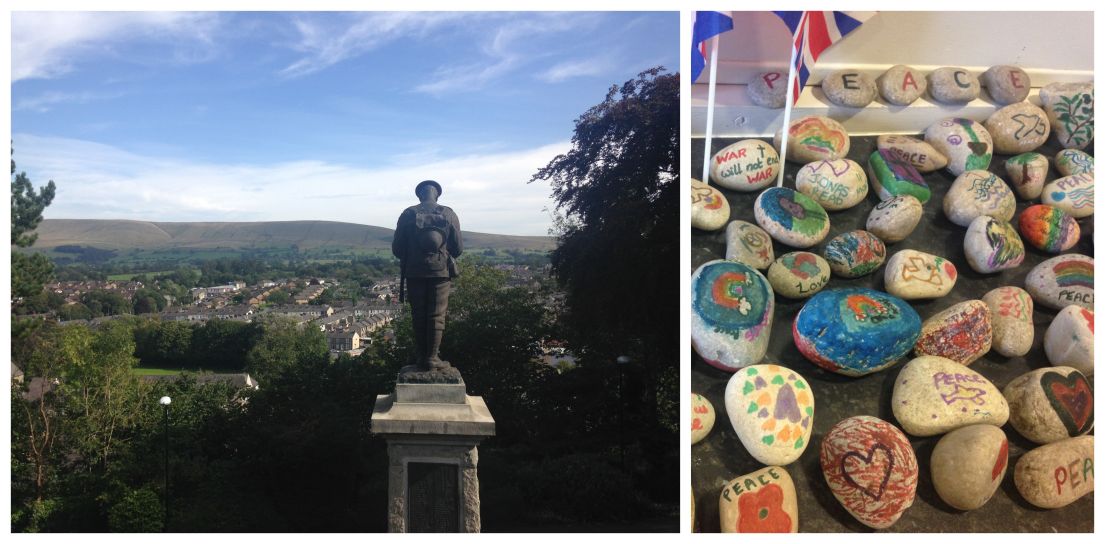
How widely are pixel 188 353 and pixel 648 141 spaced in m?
5.51

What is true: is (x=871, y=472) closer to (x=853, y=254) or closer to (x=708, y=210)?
(x=853, y=254)

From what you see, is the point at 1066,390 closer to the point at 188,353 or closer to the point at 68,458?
the point at 188,353

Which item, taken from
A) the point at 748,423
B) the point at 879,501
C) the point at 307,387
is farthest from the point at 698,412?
the point at 307,387

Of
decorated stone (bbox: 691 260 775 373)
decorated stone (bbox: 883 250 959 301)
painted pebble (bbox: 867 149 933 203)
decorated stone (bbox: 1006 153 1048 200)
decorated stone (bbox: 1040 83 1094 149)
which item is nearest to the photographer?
decorated stone (bbox: 691 260 775 373)

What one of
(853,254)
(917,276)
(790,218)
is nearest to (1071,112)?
(917,276)

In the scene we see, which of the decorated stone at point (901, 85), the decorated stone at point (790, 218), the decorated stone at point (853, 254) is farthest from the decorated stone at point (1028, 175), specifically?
the decorated stone at point (790, 218)

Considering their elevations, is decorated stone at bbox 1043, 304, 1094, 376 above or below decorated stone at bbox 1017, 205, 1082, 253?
below

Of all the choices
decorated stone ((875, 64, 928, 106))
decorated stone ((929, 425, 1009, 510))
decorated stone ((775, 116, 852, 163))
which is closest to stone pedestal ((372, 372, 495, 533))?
decorated stone ((929, 425, 1009, 510))

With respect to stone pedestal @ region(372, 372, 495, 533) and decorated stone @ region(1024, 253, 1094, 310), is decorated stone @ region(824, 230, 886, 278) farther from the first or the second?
stone pedestal @ region(372, 372, 495, 533)

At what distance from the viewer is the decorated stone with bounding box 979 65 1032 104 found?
4539mm

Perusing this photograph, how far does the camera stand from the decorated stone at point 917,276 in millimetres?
3535

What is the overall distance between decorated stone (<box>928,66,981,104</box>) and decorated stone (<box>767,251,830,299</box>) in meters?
1.85

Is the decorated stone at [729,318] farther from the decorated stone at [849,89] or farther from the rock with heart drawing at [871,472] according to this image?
the decorated stone at [849,89]

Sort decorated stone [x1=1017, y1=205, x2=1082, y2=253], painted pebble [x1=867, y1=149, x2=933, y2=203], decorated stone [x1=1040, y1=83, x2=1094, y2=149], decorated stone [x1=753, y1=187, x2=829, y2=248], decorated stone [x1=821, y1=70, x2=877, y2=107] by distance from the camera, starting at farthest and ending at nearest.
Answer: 1. decorated stone [x1=1040, y1=83, x2=1094, y2=149]
2. decorated stone [x1=821, y1=70, x2=877, y2=107]
3. painted pebble [x1=867, y1=149, x2=933, y2=203]
4. decorated stone [x1=1017, y1=205, x2=1082, y2=253]
5. decorated stone [x1=753, y1=187, x2=829, y2=248]
